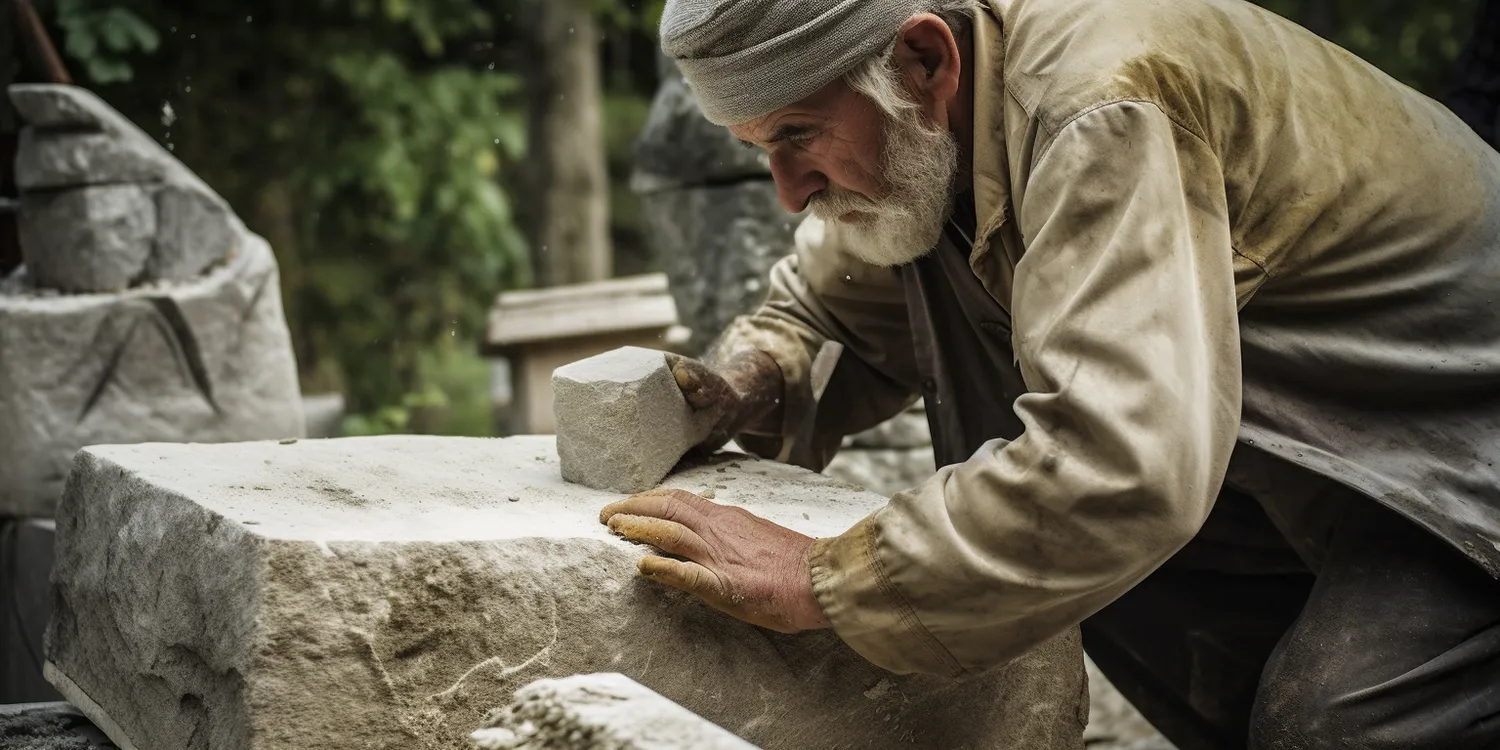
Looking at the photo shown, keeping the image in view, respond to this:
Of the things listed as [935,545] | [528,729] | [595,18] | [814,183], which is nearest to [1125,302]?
[935,545]

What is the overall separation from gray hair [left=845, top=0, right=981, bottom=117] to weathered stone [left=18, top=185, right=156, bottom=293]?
291 cm

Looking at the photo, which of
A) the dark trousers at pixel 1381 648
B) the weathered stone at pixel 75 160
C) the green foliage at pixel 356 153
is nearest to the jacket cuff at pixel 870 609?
the dark trousers at pixel 1381 648

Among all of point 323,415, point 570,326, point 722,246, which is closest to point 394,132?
point 570,326

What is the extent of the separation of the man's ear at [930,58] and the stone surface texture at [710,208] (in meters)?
2.53

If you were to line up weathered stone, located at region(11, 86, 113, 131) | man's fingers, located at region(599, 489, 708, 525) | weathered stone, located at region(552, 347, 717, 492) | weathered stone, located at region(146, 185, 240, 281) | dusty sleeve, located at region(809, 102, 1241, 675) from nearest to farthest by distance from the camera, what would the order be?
dusty sleeve, located at region(809, 102, 1241, 675)
man's fingers, located at region(599, 489, 708, 525)
weathered stone, located at region(552, 347, 717, 492)
weathered stone, located at region(11, 86, 113, 131)
weathered stone, located at region(146, 185, 240, 281)

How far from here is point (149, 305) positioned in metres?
4.31

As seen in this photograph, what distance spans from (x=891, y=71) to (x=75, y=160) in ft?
9.96

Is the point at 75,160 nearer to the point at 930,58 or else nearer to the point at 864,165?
the point at 864,165

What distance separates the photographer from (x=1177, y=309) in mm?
1917

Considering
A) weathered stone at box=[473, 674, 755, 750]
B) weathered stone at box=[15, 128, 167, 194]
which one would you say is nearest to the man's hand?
weathered stone at box=[473, 674, 755, 750]

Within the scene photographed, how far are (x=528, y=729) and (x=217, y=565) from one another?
0.52 meters

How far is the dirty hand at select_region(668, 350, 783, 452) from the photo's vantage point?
266 centimetres

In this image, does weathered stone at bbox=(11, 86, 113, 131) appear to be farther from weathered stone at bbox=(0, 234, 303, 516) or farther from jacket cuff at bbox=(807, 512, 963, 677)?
jacket cuff at bbox=(807, 512, 963, 677)

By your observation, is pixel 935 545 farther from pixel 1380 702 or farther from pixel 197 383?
pixel 197 383
